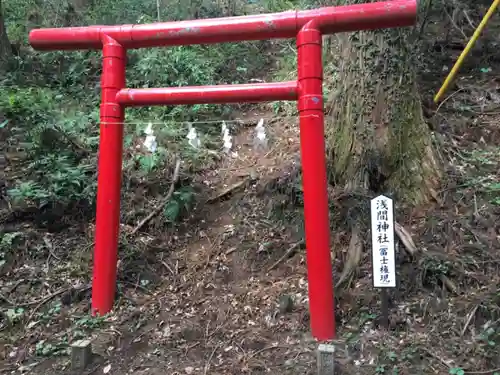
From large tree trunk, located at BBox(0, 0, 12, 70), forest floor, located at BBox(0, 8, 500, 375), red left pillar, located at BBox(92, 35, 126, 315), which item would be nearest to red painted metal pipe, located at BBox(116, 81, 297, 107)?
red left pillar, located at BBox(92, 35, 126, 315)

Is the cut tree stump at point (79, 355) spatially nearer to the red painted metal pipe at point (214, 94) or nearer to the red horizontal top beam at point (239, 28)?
the red painted metal pipe at point (214, 94)

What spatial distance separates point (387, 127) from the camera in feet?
16.4

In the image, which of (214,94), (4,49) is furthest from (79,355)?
(4,49)

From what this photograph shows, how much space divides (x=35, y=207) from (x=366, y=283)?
4.31 m

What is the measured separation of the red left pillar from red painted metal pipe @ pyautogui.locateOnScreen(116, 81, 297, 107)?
0.49 feet

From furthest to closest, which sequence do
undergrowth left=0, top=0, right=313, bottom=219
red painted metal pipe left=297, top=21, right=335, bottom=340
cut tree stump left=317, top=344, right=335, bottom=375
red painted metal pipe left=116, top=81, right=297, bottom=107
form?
undergrowth left=0, top=0, right=313, bottom=219, red painted metal pipe left=116, top=81, right=297, bottom=107, red painted metal pipe left=297, top=21, right=335, bottom=340, cut tree stump left=317, top=344, right=335, bottom=375

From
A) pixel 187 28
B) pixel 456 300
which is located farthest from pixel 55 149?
pixel 456 300

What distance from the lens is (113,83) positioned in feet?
14.7

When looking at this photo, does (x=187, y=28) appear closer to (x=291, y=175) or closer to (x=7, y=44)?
(x=291, y=175)

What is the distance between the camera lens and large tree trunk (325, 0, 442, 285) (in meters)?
4.98

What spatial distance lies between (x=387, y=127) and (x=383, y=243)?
6.04 feet

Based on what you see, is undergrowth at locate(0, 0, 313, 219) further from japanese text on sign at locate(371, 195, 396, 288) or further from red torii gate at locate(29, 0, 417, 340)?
japanese text on sign at locate(371, 195, 396, 288)

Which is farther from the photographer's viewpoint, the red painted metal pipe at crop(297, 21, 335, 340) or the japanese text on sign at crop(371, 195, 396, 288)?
the red painted metal pipe at crop(297, 21, 335, 340)

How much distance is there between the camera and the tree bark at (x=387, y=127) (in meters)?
4.98
